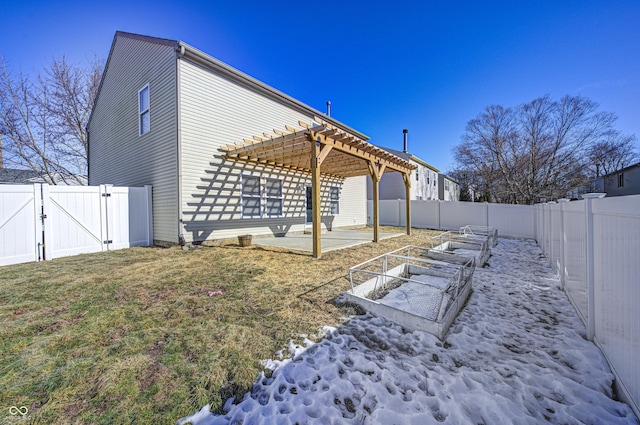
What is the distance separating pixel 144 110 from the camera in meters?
8.77

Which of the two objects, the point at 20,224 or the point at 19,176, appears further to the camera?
the point at 19,176

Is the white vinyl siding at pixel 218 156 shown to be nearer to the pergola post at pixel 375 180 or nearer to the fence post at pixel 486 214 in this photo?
the pergola post at pixel 375 180

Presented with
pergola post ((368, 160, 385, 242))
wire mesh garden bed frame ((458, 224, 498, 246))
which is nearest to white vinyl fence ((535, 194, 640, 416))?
pergola post ((368, 160, 385, 242))

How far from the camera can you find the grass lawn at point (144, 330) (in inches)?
73.3

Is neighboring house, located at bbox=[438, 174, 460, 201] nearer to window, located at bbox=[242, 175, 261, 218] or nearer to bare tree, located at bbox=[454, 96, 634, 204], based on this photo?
bare tree, located at bbox=[454, 96, 634, 204]

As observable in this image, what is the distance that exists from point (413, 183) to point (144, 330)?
73.6 ft

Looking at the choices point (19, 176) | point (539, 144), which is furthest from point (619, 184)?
point (19, 176)

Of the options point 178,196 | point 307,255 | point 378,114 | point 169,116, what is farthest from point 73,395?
point 378,114

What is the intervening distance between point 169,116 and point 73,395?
784cm

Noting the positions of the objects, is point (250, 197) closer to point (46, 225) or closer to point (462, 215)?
point (46, 225)

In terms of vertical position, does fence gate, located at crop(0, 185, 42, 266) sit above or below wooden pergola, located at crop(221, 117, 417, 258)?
below

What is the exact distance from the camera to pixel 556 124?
18484mm

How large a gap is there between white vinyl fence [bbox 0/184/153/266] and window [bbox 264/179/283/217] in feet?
13.3

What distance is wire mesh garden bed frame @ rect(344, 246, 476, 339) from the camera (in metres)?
3.04
